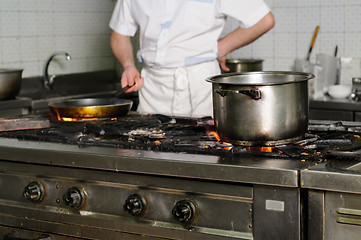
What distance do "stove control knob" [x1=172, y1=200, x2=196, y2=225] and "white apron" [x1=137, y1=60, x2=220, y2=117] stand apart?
1.31 m

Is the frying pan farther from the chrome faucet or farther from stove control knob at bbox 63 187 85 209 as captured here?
the chrome faucet

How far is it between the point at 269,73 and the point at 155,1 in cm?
121

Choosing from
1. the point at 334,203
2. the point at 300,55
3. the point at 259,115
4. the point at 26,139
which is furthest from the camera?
the point at 300,55

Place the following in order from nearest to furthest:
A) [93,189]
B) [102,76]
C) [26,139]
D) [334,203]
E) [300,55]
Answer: [334,203] < [93,189] < [26,139] < [300,55] < [102,76]

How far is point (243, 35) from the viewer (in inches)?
124

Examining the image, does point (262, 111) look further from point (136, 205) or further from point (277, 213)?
point (136, 205)

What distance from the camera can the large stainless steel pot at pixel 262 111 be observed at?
1732 millimetres

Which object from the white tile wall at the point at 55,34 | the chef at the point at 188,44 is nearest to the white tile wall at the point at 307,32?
the white tile wall at the point at 55,34

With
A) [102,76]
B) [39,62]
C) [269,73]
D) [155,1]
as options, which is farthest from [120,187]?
[102,76]

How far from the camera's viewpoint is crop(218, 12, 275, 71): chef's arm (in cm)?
310

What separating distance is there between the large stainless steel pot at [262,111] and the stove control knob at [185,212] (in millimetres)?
244

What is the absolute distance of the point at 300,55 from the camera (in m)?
4.36

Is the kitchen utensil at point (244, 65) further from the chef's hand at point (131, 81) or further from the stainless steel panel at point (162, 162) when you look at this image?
the stainless steel panel at point (162, 162)

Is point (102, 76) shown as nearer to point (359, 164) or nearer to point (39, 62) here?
point (39, 62)
